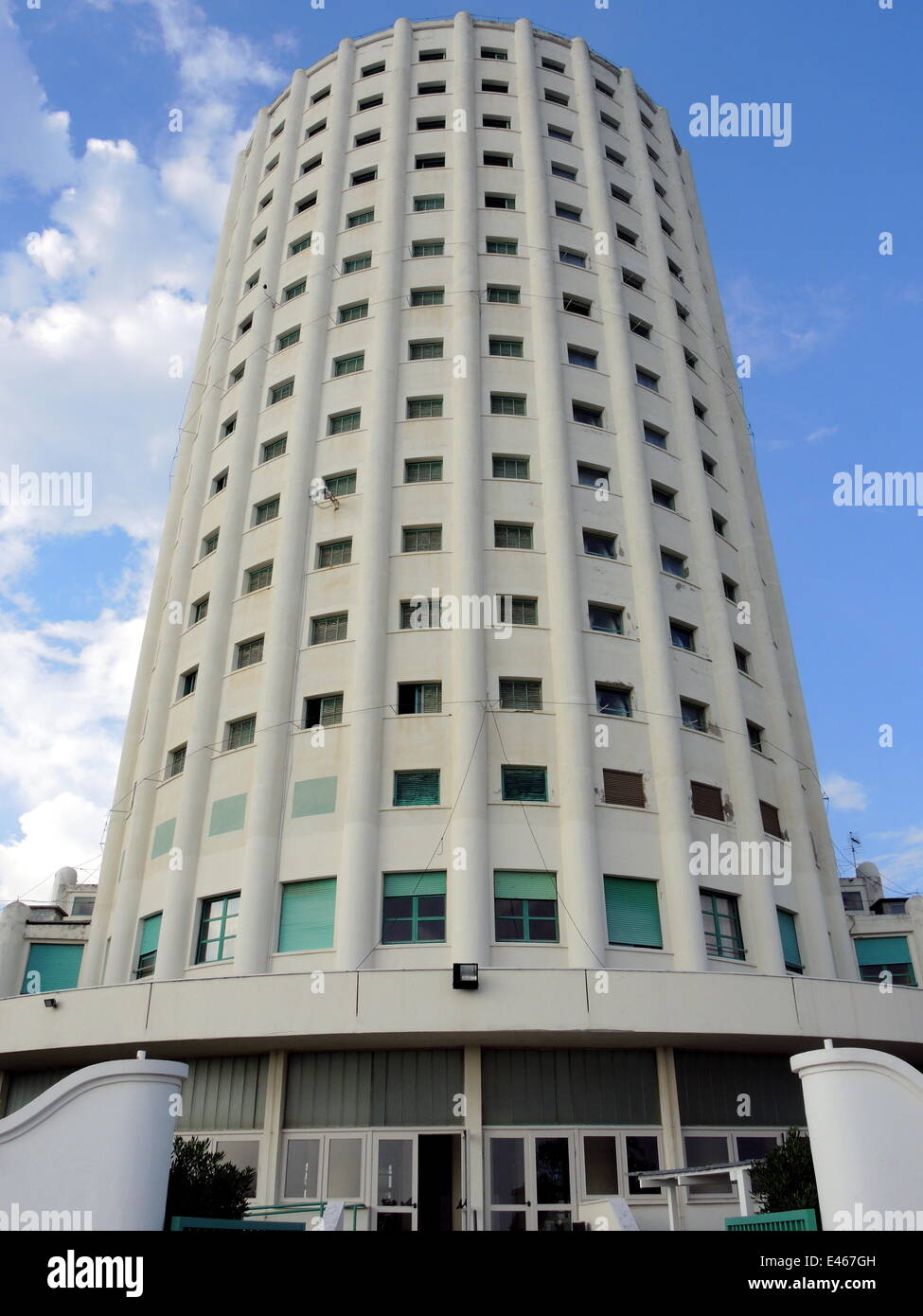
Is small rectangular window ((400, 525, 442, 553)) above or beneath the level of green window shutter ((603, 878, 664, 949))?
above

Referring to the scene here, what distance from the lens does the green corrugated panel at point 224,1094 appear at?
20.5 m

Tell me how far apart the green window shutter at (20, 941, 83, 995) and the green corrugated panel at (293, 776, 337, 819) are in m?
10.1

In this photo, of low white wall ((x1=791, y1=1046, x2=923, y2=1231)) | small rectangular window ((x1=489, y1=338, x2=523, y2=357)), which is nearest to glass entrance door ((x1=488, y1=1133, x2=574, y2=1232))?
low white wall ((x1=791, y1=1046, x2=923, y2=1231))

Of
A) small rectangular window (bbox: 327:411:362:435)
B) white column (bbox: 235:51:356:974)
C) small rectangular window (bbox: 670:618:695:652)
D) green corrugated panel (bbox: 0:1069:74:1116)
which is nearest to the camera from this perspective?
green corrugated panel (bbox: 0:1069:74:1116)

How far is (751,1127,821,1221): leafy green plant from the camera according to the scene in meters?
13.4

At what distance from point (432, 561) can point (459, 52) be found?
23.4 m

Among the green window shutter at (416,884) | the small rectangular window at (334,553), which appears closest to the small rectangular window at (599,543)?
the small rectangular window at (334,553)

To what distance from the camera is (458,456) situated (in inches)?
1118

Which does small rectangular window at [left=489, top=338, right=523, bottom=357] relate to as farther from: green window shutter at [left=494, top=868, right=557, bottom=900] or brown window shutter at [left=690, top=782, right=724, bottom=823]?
green window shutter at [left=494, top=868, right=557, bottom=900]

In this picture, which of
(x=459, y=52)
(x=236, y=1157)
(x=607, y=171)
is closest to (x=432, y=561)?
(x=236, y=1157)

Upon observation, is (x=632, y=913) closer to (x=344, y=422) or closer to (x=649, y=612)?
(x=649, y=612)

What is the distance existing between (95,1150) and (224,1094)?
1222 centimetres

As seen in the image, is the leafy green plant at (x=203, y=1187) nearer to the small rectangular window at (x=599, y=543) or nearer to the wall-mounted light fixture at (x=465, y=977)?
the wall-mounted light fixture at (x=465, y=977)
